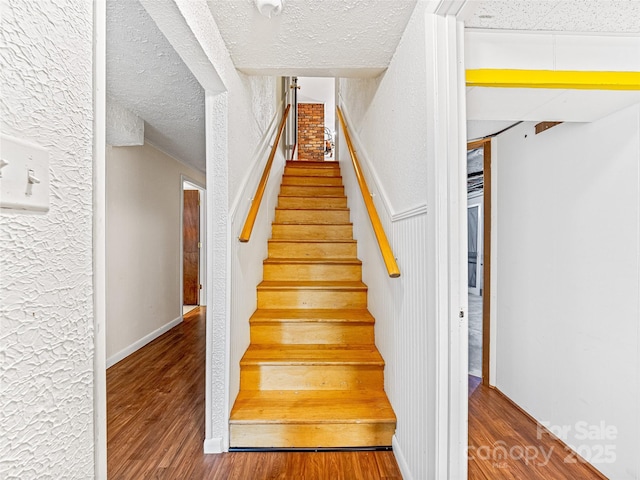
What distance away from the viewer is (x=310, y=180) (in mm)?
3752

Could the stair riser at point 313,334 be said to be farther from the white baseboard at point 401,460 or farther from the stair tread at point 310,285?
the white baseboard at point 401,460

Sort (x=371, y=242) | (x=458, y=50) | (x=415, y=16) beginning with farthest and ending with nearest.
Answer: (x=371, y=242), (x=415, y=16), (x=458, y=50)

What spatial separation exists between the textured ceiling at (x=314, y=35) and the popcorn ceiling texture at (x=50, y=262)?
0.93 meters

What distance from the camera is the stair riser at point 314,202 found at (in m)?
3.33

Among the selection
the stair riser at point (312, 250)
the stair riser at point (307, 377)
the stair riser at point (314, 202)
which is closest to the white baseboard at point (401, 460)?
the stair riser at point (307, 377)

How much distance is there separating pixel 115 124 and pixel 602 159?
10.1ft

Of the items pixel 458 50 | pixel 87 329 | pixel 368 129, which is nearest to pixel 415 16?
pixel 458 50

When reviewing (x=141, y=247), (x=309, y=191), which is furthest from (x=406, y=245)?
(x=141, y=247)

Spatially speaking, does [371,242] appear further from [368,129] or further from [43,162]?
[43,162]

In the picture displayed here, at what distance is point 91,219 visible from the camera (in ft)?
2.09

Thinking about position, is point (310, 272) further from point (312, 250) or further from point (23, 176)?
point (23, 176)

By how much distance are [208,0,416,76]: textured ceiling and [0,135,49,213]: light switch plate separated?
1132 mm

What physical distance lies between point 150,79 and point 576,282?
2.73m

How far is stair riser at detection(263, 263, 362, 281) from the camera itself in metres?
2.57
